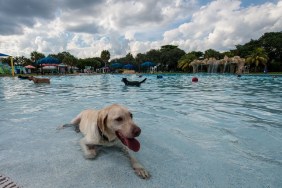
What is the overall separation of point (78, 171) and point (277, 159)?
9.05 feet

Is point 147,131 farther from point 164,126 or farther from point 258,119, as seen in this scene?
point 258,119

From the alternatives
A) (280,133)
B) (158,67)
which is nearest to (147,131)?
(280,133)

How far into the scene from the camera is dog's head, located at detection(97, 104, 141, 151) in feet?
8.91

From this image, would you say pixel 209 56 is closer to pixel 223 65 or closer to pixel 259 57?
pixel 223 65

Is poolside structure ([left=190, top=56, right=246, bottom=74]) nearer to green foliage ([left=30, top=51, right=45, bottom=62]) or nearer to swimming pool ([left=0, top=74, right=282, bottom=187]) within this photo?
swimming pool ([left=0, top=74, right=282, bottom=187])

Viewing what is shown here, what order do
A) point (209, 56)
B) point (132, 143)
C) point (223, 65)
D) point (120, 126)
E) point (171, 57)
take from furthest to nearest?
point (171, 57)
point (209, 56)
point (223, 65)
point (120, 126)
point (132, 143)

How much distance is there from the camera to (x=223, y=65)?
5569cm

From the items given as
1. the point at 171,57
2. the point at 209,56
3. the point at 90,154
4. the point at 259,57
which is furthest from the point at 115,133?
the point at 171,57

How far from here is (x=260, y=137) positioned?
13.8ft

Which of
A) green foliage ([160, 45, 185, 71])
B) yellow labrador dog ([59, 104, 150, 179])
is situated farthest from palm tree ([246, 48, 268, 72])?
yellow labrador dog ([59, 104, 150, 179])

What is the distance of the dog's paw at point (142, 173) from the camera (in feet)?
8.86

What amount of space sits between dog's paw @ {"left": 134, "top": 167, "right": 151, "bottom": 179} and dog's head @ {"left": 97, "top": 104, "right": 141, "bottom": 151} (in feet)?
1.07

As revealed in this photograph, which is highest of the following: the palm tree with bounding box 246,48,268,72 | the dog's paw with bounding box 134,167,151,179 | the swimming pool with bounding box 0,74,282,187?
the palm tree with bounding box 246,48,268,72

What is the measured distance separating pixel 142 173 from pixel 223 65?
5734 centimetres
